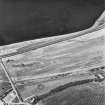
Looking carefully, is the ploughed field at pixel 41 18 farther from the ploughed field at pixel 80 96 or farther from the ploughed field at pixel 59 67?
the ploughed field at pixel 80 96

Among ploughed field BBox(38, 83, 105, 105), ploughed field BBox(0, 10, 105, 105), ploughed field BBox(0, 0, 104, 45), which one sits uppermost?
ploughed field BBox(0, 0, 104, 45)

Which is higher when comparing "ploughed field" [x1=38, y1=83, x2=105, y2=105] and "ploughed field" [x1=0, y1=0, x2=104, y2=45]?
"ploughed field" [x1=0, y1=0, x2=104, y2=45]

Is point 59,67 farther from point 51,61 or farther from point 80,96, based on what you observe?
point 80,96

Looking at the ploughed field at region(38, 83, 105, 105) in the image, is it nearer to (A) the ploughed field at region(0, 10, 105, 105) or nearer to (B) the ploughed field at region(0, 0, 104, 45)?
(A) the ploughed field at region(0, 10, 105, 105)

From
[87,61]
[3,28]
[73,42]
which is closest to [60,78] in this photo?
[87,61]

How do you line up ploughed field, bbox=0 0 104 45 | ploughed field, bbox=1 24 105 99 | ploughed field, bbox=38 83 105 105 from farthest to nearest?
ploughed field, bbox=0 0 104 45 → ploughed field, bbox=1 24 105 99 → ploughed field, bbox=38 83 105 105

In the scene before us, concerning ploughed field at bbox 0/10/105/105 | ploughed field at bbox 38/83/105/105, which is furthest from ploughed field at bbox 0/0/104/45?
ploughed field at bbox 38/83/105/105

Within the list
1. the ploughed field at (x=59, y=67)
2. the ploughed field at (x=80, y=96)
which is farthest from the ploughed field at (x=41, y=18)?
the ploughed field at (x=80, y=96)

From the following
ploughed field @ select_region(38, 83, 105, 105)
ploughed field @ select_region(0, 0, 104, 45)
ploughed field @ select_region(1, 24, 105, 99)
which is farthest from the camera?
ploughed field @ select_region(0, 0, 104, 45)

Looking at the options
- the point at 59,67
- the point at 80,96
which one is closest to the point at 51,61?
the point at 59,67

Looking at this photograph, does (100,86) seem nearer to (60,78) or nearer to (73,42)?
(60,78)

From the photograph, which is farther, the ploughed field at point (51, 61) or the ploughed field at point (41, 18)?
the ploughed field at point (41, 18)
